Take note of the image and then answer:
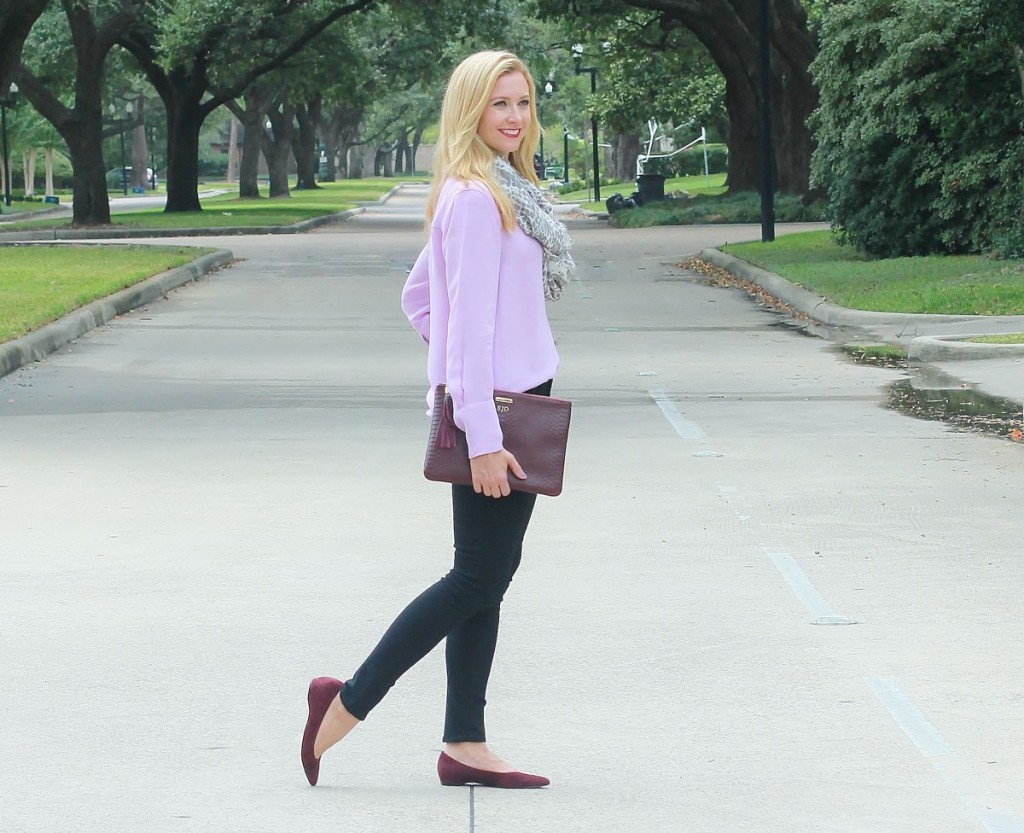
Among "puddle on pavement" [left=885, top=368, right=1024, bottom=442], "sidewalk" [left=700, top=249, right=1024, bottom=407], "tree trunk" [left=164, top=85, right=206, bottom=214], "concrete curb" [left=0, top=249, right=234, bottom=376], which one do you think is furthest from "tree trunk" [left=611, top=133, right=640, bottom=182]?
"puddle on pavement" [left=885, top=368, right=1024, bottom=442]

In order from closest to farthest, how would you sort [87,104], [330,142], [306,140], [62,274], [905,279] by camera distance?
[905,279] < [62,274] < [87,104] < [306,140] < [330,142]

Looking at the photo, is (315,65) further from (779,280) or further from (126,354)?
(126,354)

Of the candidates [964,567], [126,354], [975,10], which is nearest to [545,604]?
[964,567]

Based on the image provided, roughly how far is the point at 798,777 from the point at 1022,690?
1097mm

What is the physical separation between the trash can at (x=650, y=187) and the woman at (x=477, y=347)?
41942 millimetres

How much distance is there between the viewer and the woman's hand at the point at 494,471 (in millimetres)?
4148

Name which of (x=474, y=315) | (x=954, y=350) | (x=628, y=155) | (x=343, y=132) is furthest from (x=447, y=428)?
(x=343, y=132)

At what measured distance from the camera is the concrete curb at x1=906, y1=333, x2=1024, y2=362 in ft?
44.0

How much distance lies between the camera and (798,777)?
14.9 feet

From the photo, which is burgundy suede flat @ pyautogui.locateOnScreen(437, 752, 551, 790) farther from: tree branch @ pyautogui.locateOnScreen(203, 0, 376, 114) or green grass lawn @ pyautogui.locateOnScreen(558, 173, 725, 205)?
green grass lawn @ pyautogui.locateOnScreen(558, 173, 725, 205)

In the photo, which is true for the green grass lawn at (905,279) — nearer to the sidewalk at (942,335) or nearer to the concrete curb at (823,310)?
the concrete curb at (823,310)

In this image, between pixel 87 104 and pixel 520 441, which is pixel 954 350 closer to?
pixel 520 441

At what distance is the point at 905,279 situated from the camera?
19.1 metres

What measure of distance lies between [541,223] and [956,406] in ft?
25.2
